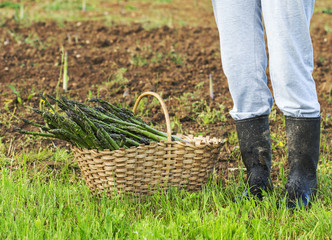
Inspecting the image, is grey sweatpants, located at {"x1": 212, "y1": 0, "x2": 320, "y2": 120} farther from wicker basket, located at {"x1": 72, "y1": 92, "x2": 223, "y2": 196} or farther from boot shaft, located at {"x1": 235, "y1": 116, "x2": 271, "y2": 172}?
wicker basket, located at {"x1": 72, "y1": 92, "x2": 223, "y2": 196}

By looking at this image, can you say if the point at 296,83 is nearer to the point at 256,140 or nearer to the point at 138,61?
the point at 256,140

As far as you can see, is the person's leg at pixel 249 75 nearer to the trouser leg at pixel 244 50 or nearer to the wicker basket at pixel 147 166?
the trouser leg at pixel 244 50

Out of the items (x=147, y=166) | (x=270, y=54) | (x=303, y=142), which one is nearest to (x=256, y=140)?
(x=303, y=142)

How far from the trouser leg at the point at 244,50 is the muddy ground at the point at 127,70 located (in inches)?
25.6

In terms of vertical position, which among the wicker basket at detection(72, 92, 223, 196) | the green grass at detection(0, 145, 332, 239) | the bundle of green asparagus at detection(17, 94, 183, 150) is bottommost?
the green grass at detection(0, 145, 332, 239)

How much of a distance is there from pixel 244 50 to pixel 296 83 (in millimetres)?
321

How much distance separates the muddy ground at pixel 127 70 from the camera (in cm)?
302

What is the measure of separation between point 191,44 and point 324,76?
148 centimetres

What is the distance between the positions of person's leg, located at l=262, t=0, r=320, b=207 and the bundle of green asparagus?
675 millimetres

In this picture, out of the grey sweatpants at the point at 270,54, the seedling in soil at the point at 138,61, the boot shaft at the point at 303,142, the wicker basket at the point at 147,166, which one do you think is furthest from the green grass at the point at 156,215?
the seedling in soil at the point at 138,61

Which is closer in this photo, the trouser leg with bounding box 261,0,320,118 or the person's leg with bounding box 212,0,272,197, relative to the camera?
the trouser leg with bounding box 261,0,320,118

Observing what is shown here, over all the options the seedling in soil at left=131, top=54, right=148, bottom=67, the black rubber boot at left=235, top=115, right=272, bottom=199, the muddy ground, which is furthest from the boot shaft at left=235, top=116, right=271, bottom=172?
the seedling in soil at left=131, top=54, right=148, bottom=67

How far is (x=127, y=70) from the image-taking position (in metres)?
3.85

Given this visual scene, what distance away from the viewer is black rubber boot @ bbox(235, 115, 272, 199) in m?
2.08
